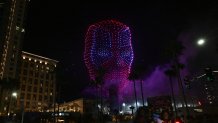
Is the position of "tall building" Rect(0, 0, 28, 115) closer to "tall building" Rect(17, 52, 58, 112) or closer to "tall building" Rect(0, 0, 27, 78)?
"tall building" Rect(0, 0, 27, 78)

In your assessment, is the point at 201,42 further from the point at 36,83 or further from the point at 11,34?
the point at 36,83

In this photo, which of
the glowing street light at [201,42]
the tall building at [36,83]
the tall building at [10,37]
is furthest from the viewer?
the tall building at [36,83]

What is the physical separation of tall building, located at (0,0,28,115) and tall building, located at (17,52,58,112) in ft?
48.5

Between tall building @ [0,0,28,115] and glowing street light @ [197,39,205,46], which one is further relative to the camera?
tall building @ [0,0,28,115]

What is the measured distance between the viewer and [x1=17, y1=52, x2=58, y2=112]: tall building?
129 meters

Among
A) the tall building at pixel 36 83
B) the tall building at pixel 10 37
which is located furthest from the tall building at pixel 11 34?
the tall building at pixel 36 83

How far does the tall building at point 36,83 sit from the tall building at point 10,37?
14.8m

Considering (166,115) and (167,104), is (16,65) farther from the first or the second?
(166,115)

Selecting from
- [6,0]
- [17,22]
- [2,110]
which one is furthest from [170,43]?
[6,0]

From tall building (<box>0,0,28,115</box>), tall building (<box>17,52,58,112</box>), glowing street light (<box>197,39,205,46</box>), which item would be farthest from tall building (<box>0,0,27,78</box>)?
glowing street light (<box>197,39,205,46</box>)

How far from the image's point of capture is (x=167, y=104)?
225 feet

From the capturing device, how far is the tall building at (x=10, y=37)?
113 metres

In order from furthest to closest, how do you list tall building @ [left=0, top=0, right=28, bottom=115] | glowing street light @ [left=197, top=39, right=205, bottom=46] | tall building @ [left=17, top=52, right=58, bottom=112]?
tall building @ [left=17, top=52, right=58, bottom=112], tall building @ [left=0, top=0, right=28, bottom=115], glowing street light @ [left=197, top=39, right=205, bottom=46]

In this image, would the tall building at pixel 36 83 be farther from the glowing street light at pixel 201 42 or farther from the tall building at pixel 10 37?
the glowing street light at pixel 201 42
